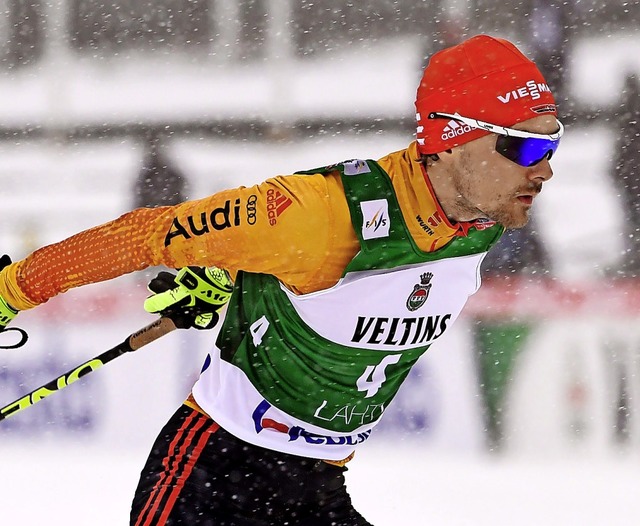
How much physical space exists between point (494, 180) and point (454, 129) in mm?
170

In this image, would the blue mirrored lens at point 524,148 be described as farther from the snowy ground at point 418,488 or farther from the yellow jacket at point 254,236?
the snowy ground at point 418,488

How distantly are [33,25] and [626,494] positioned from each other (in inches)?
202

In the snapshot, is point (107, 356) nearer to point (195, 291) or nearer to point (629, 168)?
point (195, 291)

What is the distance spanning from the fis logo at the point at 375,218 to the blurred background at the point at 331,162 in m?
2.75

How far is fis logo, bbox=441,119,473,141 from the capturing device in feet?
8.27

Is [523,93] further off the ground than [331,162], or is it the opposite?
[331,162]

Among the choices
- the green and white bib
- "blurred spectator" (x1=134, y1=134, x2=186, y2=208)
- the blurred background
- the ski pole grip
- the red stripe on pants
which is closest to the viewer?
the green and white bib

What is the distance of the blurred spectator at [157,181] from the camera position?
6.19m

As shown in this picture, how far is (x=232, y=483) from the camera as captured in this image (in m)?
2.67

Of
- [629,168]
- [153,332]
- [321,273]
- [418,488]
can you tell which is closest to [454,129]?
[321,273]

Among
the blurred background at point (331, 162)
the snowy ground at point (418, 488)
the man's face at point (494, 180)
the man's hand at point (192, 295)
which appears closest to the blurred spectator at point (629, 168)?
the blurred background at point (331, 162)

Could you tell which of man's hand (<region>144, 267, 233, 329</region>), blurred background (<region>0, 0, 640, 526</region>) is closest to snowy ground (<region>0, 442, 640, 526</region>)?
blurred background (<region>0, 0, 640, 526</region>)

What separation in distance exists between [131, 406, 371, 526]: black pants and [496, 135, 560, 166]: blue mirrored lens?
1.01 metres

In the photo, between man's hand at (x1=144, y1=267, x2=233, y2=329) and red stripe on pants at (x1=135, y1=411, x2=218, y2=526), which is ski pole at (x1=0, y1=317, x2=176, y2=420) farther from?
red stripe on pants at (x1=135, y1=411, x2=218, y2=526)
